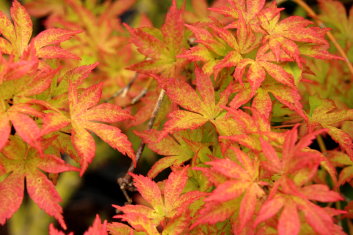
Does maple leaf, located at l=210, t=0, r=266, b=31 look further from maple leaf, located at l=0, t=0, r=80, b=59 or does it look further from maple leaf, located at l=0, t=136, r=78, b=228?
maple leaf, located at l=0, t=136, r=78, b=228

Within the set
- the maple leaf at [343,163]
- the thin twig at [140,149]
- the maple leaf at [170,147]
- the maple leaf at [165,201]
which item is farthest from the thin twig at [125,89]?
the maple leaf at [343,163]

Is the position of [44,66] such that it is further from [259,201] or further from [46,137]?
[259,201]

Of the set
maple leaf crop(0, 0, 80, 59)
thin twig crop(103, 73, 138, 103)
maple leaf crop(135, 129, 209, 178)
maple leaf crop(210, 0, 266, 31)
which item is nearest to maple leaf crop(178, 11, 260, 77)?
maple leaf crop(210, 0, 266, 31)

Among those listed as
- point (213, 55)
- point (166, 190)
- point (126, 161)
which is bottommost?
point (126, 161)

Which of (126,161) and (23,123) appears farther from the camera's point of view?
(126,161)

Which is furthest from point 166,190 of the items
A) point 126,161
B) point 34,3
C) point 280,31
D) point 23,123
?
point 126,161

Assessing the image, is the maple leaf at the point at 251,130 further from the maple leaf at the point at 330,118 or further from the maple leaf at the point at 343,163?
the maple leaf at the point at 343,163
